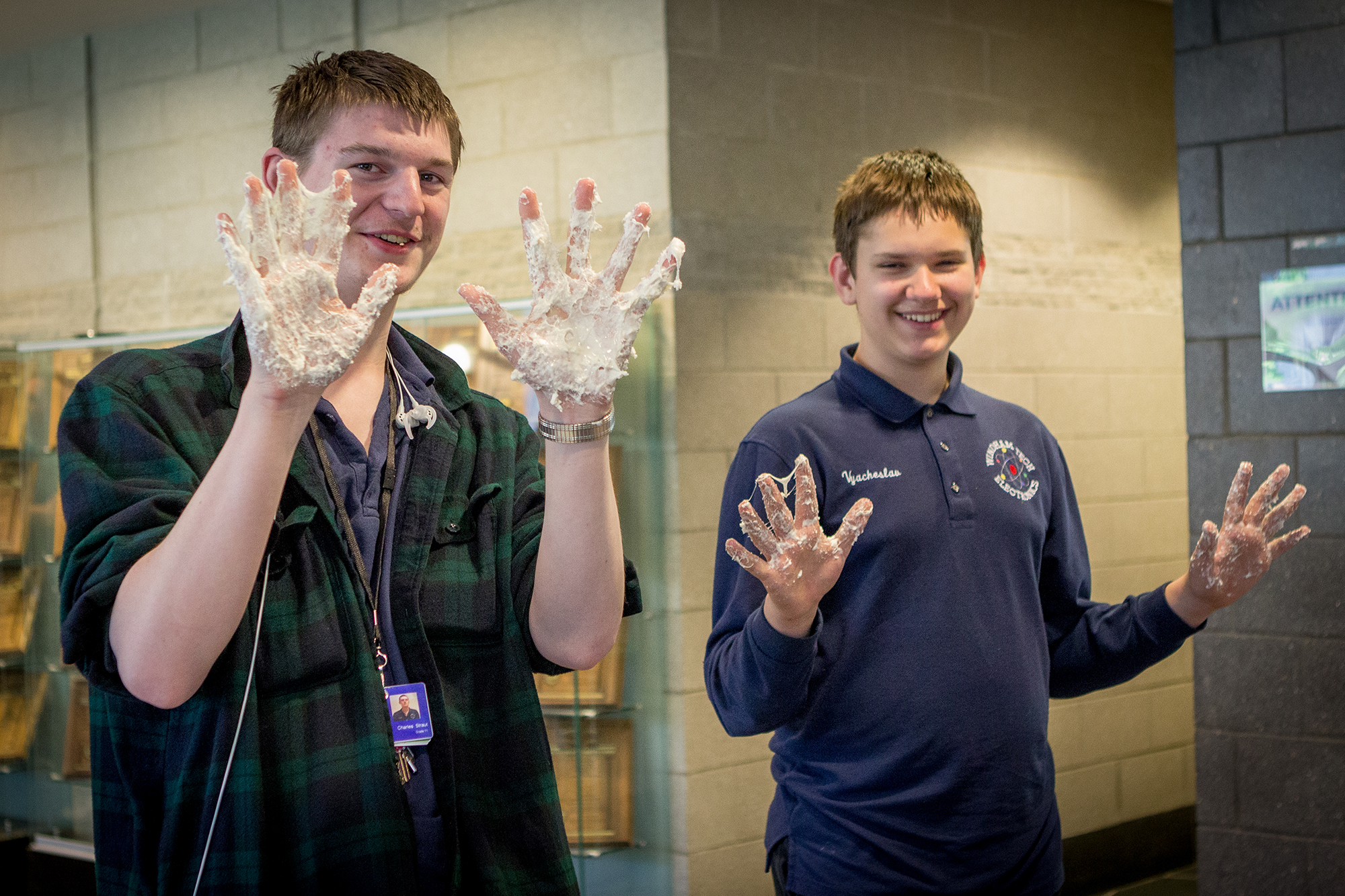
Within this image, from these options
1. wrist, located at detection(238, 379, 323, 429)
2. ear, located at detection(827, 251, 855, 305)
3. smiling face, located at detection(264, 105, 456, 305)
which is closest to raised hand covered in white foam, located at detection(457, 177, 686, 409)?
smiling face, located at detection(264, 105, 456, 305)

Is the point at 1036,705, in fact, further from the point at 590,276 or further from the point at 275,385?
the point at 275,385

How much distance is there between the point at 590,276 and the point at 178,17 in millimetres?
3948

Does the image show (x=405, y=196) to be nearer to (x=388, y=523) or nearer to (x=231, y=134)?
(x=388, y=523)

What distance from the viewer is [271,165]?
1.26m

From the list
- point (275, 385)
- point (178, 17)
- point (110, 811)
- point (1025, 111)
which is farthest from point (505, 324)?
point (178, 17)

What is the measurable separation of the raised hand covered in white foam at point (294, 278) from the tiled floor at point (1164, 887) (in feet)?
12.8

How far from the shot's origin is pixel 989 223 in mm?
4211

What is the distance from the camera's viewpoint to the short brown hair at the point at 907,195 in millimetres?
1973

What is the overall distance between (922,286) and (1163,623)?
2.07 ft

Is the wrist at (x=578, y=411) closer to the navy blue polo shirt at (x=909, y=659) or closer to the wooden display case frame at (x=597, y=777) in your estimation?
the navy blue polo shirt at (x=909, y=659)

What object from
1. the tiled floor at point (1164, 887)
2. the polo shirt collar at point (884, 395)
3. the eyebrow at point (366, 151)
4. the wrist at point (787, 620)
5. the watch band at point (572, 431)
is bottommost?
the tiled floor at point (1164, 887)

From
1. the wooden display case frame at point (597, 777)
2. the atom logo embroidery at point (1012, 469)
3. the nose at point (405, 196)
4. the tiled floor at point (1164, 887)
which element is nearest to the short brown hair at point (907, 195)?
the atom logo embroidery at point (1012, 469)

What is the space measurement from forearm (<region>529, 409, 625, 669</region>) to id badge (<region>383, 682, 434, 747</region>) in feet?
0.47

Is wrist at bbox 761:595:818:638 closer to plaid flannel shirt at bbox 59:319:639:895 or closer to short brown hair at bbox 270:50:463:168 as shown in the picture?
plaid flannel shirt at bbox 59:319:639:895
